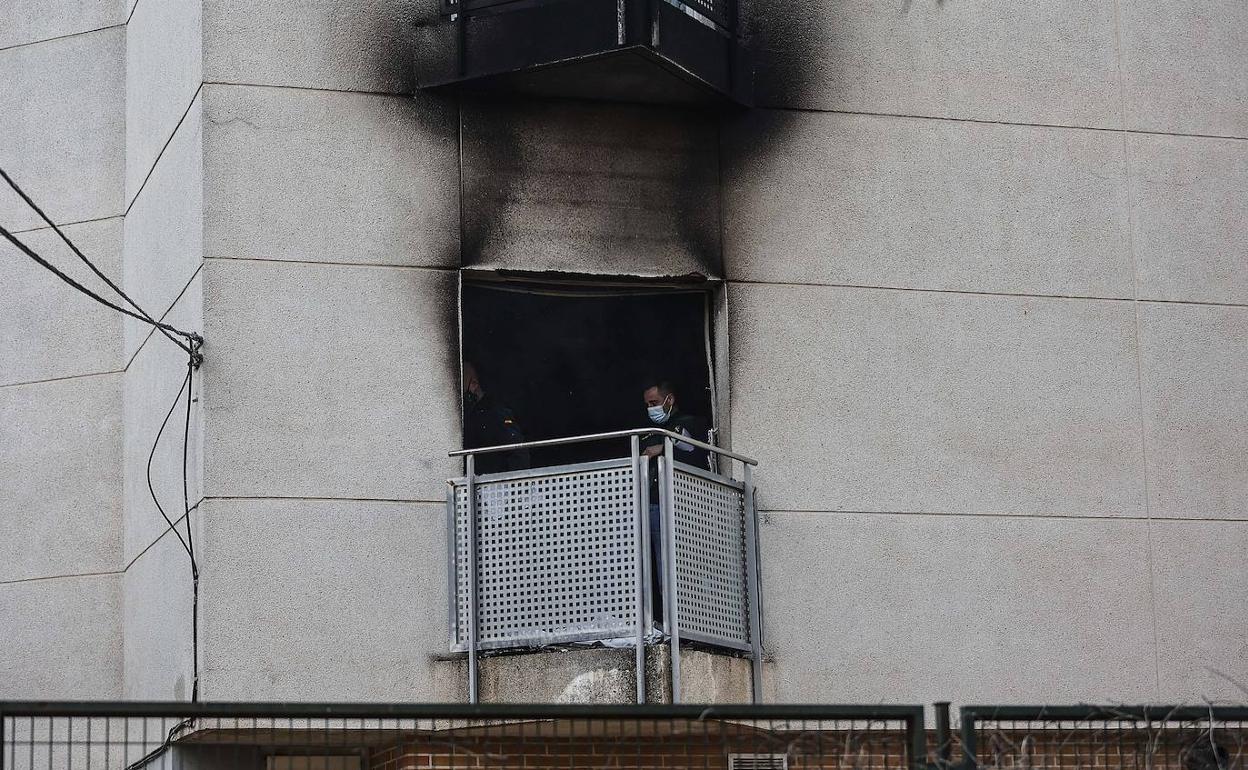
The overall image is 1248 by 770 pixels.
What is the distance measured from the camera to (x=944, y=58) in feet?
46.2

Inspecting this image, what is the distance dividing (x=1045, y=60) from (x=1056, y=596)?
4057mm

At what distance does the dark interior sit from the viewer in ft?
44.6

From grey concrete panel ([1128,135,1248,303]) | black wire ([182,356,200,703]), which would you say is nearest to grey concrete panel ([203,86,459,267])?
black wire ([182,356,200,703])

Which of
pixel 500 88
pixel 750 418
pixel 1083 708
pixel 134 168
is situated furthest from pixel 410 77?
pixel 1083 708

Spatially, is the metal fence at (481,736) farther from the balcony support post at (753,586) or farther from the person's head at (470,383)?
the person's head at (470,383)

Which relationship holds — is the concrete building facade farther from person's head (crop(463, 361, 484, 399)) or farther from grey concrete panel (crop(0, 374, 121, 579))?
person's head (crop(463, 361, 484, 399))

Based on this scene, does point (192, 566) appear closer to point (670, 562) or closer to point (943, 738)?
point (670, 562)

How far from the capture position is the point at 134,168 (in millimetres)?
14344

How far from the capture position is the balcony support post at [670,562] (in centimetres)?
1165

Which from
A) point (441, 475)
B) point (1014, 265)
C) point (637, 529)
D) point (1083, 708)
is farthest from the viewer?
point (1014, 265)

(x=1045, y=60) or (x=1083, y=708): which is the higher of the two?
(x=1045, y=60)

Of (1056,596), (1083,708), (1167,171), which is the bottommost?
(1083,708)

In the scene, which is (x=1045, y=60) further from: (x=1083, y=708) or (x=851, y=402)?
(x=1083, y=708)

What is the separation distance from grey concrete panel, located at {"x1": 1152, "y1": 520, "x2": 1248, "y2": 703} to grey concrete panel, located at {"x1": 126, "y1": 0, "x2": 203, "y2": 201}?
Answer: 25.0ft
